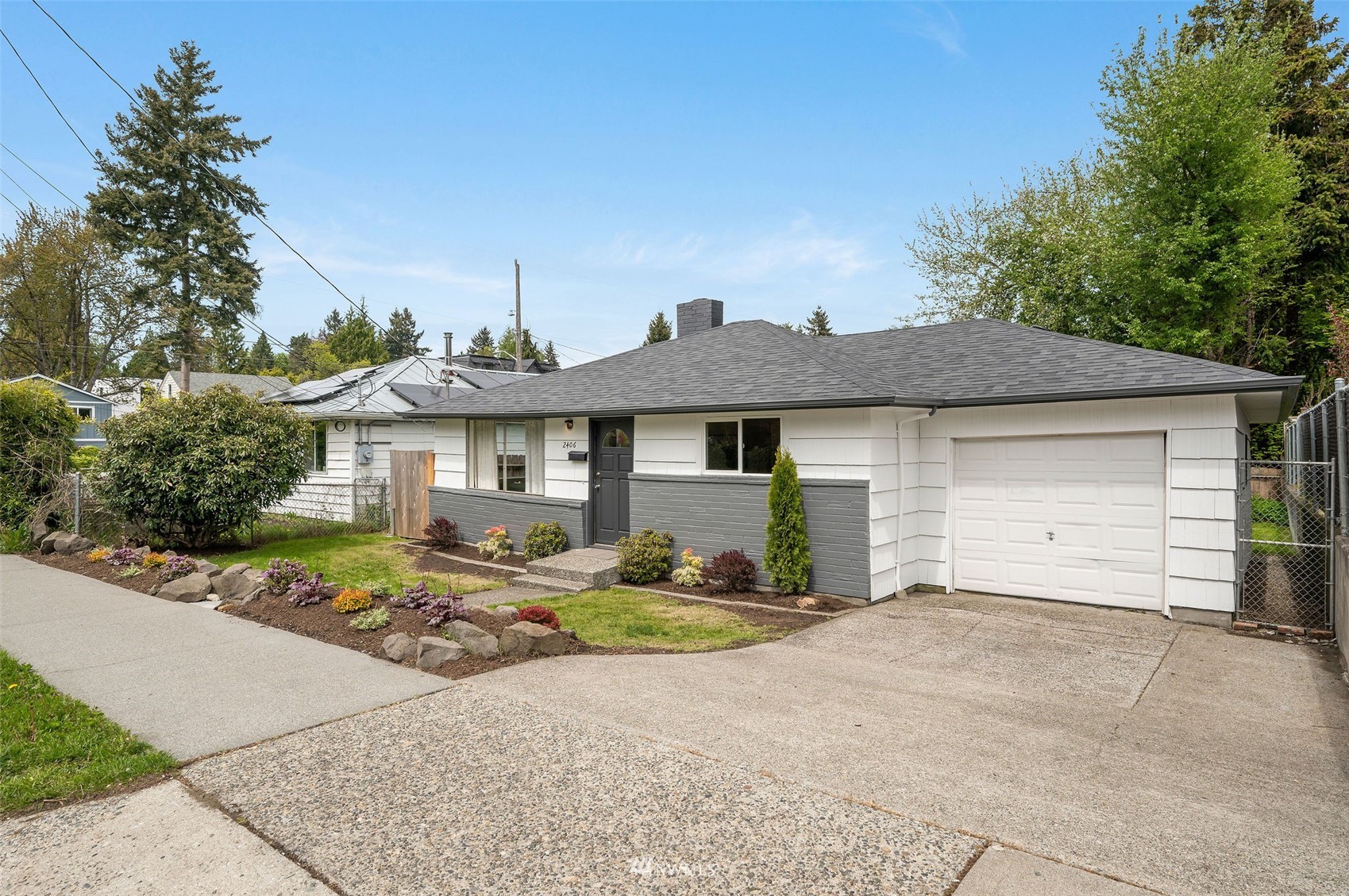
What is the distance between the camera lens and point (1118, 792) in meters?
3.97

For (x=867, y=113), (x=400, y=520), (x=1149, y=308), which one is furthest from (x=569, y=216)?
(x=1149, y=308)

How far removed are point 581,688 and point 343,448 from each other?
1623cm

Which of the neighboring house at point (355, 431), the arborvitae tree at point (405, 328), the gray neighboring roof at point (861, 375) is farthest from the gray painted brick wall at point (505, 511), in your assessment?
the arborvitae tree at point (405, 328)

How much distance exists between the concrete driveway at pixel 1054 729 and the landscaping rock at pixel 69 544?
1096 cm

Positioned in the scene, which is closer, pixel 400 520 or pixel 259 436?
pixel 259 436

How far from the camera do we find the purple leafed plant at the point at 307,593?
8.20 m

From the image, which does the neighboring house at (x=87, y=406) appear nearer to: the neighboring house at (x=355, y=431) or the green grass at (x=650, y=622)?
the neighboring house at (x=355, y=431)

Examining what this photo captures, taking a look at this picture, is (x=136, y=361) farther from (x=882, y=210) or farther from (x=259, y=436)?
(x=882, y=210)

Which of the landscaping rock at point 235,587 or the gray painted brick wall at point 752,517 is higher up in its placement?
the gray painted brick wall at point 752,517

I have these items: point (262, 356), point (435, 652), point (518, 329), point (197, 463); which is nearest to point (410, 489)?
point (197, 463)

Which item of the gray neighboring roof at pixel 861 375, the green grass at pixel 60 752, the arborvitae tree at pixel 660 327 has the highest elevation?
the arborvitae tree at pixel 660 327

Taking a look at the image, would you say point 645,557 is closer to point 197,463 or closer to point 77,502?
point 197,463

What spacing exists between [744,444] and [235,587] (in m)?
7.03

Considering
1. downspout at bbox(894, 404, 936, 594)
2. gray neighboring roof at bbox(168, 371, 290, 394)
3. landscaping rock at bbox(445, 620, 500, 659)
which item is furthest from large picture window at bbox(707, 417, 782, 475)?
gray neighboring roof at bbox(168, 371, 290, 394)
